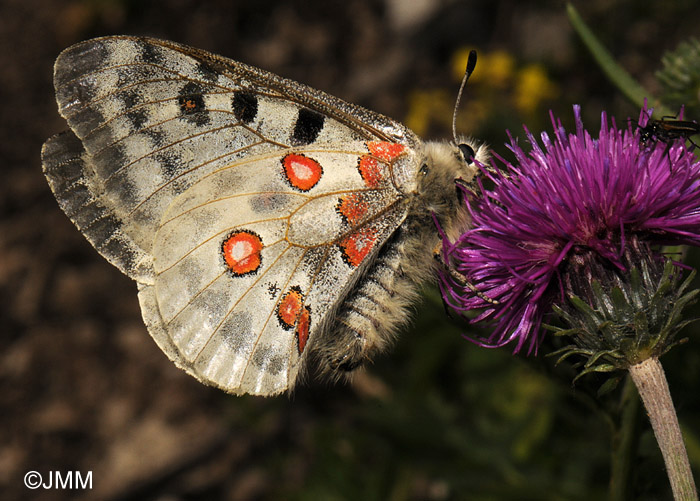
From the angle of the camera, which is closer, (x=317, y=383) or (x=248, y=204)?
(x=248, y=204)

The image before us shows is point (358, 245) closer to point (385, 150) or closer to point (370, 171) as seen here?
point (370, 171)

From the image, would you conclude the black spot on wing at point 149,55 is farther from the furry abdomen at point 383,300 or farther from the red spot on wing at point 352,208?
the furry abdomen at point 383,300

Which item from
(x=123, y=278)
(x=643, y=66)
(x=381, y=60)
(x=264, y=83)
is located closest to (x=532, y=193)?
(x=264, y=83)

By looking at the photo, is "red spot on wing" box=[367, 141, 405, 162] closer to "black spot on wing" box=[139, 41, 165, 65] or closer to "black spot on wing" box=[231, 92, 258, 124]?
"black spot on wing" box=[231, 92, 258, 124]

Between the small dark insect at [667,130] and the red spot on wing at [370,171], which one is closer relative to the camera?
the small dark insect at [667,130]

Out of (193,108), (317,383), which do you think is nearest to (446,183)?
(193,108)

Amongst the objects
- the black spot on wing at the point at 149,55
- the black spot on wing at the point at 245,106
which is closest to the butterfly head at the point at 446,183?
the black spot on wing at the point at 245,106
